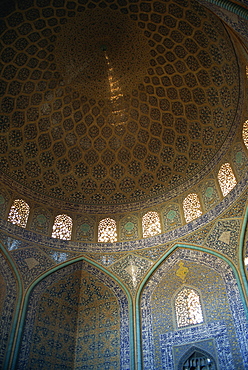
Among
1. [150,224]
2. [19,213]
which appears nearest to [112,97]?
[150,224]

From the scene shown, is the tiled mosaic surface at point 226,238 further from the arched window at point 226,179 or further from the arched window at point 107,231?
the arched window at point 107,231

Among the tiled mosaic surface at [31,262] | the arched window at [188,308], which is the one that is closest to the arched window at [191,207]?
the arched window at [188,308]

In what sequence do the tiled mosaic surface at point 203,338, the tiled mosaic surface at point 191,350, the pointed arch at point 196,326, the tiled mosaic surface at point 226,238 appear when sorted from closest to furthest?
the tiled mosaic surface at point 203,338
the pointed arch at point 196,326
the tiled mosaic surface at point 191,350
the tiled mosaic surface at point 226,238

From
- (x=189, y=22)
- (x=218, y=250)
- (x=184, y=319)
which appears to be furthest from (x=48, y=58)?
(x=184, y=319)

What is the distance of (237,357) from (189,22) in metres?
10.6

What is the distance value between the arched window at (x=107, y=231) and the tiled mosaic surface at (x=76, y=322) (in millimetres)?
1337

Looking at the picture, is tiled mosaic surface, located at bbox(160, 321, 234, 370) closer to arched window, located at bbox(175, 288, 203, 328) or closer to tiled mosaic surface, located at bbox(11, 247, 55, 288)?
arched window, located at bbox(175, 288, 203, 328)

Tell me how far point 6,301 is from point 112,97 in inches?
342

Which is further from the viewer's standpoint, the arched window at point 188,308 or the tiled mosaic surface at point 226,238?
the tiled mosaic surface at point 226,238

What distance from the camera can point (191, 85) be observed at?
13.8 metres

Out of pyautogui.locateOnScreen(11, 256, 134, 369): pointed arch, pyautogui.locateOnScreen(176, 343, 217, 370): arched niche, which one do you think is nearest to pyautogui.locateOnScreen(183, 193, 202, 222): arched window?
pyautogui.locateOnScreen(11, 256, 134, 369): pointed arch

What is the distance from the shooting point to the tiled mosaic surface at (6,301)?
10.2 meters

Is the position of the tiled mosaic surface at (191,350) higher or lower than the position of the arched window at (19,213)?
lower

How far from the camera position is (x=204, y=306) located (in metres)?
10.8
